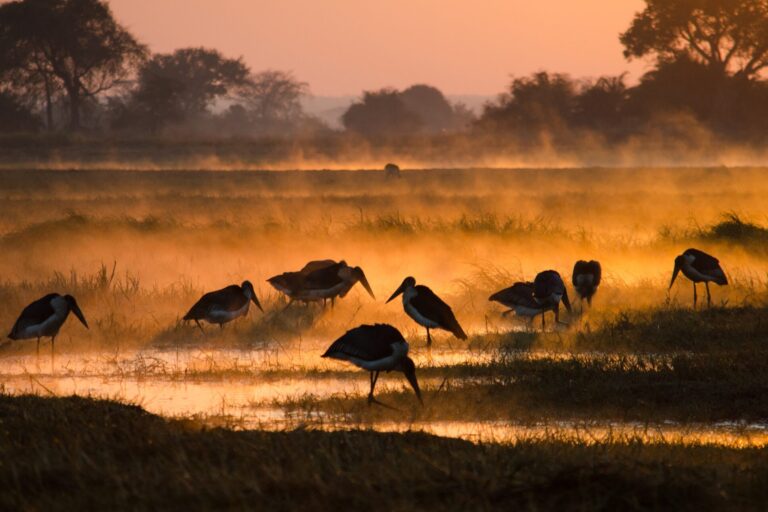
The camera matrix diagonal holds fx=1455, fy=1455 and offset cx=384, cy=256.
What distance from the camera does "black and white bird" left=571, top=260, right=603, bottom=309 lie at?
18.2 m

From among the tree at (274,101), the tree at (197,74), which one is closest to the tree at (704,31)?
the tree at (197,74)

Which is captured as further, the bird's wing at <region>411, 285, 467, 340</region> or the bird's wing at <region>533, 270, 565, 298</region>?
the bird's wing at <region>533, 270, 565, 298</region>

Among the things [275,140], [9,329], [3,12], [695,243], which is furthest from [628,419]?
[3,12]

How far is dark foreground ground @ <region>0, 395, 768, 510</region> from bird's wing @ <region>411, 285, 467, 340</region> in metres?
5.77

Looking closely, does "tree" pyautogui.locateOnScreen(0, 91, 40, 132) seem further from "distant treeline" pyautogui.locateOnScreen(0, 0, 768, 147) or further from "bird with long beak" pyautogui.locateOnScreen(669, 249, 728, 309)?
"bird with long beak" pyautogui.locateOnScreen(669, 249, 728, 309)

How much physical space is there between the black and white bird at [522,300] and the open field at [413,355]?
0.92ft

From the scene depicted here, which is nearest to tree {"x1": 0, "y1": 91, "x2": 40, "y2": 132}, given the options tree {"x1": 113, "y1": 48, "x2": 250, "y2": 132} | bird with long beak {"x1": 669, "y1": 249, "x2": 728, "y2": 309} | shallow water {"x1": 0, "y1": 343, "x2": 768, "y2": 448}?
tree {"x1": 113, "y1": 48, "x2": 250, "y2": 132}

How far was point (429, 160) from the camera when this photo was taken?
60.6 metres

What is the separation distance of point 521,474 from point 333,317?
33.6 ft

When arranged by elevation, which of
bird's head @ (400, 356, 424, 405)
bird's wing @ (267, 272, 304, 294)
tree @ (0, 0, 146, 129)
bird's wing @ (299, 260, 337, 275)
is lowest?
bird's head @ (400, 356, 424, 405)

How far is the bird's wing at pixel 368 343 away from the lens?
12398mm

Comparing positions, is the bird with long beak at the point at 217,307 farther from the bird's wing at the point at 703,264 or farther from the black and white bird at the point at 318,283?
the bird's wing at the point at 703,264

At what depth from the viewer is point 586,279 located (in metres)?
18.2

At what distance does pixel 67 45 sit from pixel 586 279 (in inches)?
2584
